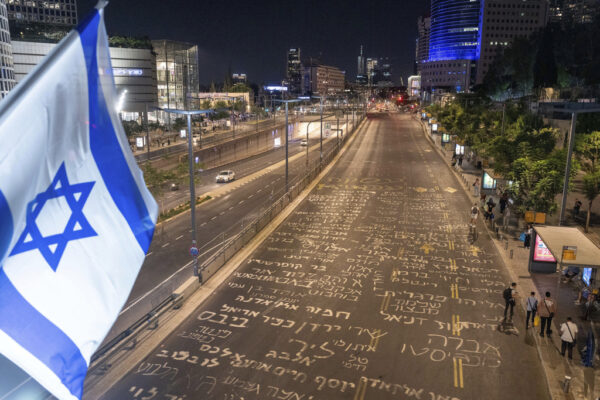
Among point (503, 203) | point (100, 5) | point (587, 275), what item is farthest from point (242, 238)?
point (100, 5)

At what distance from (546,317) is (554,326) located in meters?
1.26

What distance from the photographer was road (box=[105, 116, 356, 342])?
21750 millimetres

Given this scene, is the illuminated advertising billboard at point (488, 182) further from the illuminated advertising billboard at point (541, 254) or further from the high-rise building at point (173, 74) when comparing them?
the high-rise building at point (173, 74)

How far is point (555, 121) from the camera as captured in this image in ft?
194

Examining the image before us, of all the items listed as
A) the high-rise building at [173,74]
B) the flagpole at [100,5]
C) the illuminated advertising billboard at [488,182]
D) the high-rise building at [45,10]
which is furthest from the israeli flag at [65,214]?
the high-rise building at [45,10]

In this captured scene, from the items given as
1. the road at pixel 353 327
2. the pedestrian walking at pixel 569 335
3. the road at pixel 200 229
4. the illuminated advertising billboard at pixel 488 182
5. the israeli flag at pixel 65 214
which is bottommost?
the road at pixel 200 229

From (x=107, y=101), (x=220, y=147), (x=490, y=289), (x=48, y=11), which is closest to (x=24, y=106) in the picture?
(x=107, y=101)

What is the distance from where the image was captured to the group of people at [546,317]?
16.2 meters

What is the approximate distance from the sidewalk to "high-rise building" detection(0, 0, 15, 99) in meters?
105

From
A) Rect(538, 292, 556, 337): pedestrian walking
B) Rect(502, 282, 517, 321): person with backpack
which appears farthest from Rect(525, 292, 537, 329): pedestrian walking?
Rect(502, 282, 517, 321): person with backpack

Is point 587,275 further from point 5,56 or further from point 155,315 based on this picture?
point 5,56

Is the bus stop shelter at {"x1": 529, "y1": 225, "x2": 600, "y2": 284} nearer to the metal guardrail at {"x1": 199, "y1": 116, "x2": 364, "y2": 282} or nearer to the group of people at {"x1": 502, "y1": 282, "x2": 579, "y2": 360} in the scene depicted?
the group of people at {"x1": 502, "y1": 282, "x2": 579, "y2": 360}

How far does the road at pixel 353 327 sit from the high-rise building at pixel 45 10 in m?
178

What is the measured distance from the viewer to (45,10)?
17900 cm
